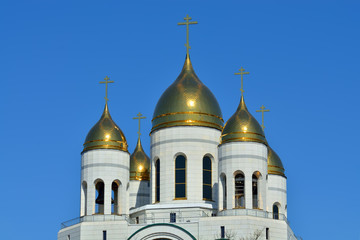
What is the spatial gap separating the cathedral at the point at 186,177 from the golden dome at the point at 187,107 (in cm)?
6

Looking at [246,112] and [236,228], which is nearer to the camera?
[236,228]

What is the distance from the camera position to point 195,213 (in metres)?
53.4

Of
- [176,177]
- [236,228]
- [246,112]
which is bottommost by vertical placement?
[236,228]

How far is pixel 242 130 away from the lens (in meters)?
53.3

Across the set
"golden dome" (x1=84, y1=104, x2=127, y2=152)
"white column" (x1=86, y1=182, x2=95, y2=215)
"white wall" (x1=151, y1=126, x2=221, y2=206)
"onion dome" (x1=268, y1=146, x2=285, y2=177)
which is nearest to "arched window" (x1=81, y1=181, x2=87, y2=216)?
"white column" (x1=86, y1=182, x2=95, y2=215)

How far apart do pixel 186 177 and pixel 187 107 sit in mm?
4411

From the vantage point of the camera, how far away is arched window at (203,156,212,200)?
5528 cm

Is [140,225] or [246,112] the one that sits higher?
[246,112]

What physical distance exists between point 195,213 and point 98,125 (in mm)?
8350

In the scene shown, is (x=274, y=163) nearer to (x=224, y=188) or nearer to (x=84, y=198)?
(x=224, y=188)

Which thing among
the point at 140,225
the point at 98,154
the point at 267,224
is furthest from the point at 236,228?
the point at 98,154

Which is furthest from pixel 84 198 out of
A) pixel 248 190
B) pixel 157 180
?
pixel 248 190

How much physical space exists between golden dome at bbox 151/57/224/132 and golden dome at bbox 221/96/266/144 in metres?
2.71

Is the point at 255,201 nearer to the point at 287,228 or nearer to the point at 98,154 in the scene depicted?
the point at 287,228
